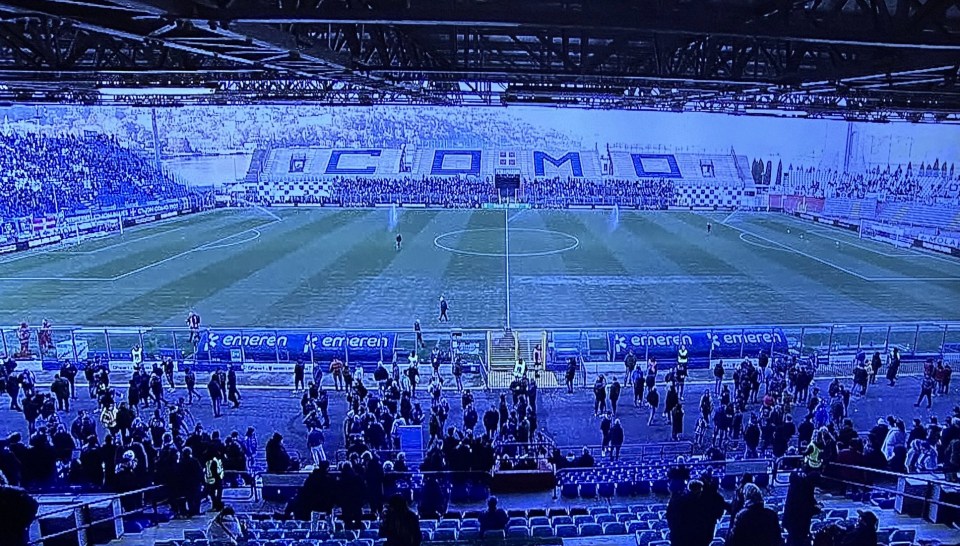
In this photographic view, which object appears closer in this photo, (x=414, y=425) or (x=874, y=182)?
(x=414, y=425)

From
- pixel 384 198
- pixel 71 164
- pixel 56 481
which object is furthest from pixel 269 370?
pixel 71 164

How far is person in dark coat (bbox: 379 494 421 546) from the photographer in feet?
16.1

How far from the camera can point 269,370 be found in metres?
16.9

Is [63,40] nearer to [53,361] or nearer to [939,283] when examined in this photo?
[53,361]

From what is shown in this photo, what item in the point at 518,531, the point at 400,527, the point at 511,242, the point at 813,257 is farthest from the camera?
the point at 511,242

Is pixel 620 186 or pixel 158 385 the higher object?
pixel 620 186

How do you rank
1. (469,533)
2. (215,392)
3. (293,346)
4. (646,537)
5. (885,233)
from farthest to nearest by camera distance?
(885,233) → (293,346) → (215,392) → (469,533) → (646,537)

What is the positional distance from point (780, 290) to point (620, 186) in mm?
33258

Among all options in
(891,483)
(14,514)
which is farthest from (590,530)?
(891,483)

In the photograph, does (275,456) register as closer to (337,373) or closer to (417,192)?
(337,373)

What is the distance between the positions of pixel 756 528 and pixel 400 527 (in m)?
2.56

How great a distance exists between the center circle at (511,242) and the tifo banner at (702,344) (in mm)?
13982

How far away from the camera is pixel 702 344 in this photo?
16.7 meters

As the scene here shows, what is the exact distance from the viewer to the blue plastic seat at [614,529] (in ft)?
20.8
